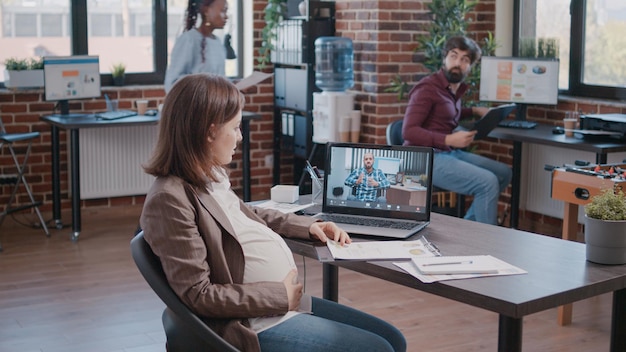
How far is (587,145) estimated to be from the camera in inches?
197

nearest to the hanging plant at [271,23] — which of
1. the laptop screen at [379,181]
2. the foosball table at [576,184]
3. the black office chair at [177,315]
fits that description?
the foosball table at [576,184]

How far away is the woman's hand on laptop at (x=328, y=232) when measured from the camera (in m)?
2.66

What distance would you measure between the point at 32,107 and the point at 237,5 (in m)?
1.85

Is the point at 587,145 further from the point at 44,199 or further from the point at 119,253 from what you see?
the point at 44,199

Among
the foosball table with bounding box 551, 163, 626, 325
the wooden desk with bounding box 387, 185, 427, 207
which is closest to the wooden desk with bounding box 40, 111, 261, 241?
the foosball table with bounding box 551, 163, 626, 325

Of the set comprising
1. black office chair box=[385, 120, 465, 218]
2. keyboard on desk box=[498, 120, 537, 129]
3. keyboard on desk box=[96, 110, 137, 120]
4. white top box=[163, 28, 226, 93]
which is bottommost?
black office chair box=[385, 120, 465, 218]

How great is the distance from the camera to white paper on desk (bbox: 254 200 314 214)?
Result: 3048 mm

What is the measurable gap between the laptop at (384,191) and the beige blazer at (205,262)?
A: 587 millimetres

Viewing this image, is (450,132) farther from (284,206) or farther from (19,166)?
(19,166)

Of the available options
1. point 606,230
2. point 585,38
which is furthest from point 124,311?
point 585,38

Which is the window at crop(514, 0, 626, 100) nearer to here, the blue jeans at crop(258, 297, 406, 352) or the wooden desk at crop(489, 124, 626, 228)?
the wooden desk at crop(489, 124, 626, 228)

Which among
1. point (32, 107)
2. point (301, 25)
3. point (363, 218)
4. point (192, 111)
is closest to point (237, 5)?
point (301, 25)

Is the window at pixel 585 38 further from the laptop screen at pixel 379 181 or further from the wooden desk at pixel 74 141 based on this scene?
the laptop screen at pixel 379 181

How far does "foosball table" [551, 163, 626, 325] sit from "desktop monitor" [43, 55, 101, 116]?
134 inches
